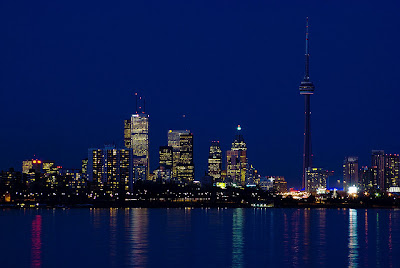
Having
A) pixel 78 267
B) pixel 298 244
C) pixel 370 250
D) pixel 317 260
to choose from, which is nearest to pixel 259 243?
pixel 298 244

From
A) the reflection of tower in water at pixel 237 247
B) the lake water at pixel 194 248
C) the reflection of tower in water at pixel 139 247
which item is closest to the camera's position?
the reflection of tower in water at pixel 139 247

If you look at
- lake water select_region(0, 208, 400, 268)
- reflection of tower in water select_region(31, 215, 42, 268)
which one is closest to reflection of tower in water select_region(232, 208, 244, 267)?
lake water select_region(0, 208, 400, 268)

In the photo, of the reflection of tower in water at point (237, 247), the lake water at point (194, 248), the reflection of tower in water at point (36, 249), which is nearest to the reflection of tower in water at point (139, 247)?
the lake water at point (194, 248)

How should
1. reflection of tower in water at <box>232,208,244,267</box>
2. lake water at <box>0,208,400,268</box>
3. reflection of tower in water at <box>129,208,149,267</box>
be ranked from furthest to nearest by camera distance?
lake water at <box>0,208,400,268</box> → reflection of tower in water at <box>232,208,244,267</box> → reflection of tower in water at <box>129,208,149,267</box>

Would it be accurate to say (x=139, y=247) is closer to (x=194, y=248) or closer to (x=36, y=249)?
(x=194, y=248)

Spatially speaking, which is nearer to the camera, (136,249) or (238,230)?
(136,249)

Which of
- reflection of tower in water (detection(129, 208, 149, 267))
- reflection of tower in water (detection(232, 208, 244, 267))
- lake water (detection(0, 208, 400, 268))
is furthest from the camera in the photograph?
lake water (detection(0, 208, 400, 268))

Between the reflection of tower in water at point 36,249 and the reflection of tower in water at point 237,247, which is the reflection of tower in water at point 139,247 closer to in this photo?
the reflection of tower in water at point 237,247

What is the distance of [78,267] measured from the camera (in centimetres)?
7062

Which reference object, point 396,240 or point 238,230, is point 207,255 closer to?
point 396,240

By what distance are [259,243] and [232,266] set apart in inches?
1072

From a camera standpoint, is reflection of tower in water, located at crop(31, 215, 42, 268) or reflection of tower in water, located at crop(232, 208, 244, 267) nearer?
reflection of tower in water, located at crop(31, 215, 42, 268)

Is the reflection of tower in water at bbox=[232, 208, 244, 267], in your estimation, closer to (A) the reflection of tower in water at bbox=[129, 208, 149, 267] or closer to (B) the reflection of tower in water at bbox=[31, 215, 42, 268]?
(A) the reflection of tower in water at bbox=[129, 208, 149, 267]

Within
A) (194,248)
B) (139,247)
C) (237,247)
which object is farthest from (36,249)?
(237,247)
